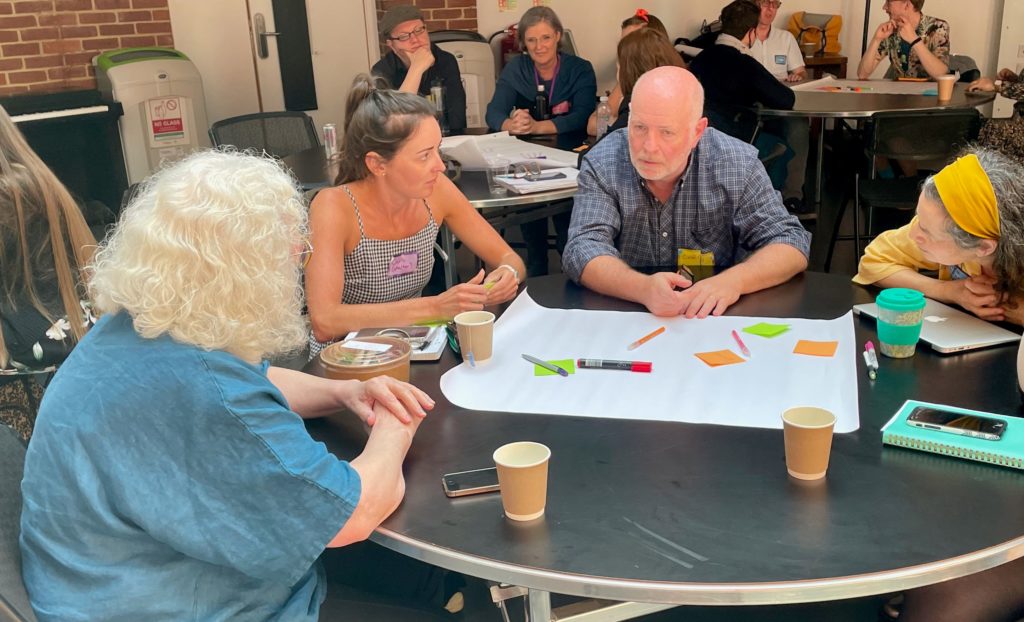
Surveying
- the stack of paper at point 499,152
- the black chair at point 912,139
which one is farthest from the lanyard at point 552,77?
the black chair at point 912,139

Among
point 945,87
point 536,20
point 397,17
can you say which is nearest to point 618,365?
point 397,17

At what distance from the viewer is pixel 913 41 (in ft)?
20.3

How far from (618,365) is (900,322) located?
0.53 m

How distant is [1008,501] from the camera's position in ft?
3.99

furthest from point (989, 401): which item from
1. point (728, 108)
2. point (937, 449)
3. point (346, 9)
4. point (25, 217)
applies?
point (346, 9)

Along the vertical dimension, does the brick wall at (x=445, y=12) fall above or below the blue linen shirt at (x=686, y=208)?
above

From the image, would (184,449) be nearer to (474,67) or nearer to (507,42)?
(474,67)

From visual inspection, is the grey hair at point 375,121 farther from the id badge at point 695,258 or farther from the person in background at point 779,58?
the person in background at point 779,58

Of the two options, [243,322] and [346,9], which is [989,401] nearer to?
[243,322]

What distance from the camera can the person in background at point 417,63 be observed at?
4.70m

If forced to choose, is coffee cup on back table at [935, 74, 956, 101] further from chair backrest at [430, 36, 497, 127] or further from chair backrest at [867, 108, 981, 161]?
chair backrest at [430, 36, 497, 127]

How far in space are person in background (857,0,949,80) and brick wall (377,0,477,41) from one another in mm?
2931

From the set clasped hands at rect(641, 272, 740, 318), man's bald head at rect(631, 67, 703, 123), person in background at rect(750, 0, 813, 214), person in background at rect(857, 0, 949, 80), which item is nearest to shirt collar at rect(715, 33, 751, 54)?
person in background at rect(750, 0, 813, 214)

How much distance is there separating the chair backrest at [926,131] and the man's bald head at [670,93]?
8.14 feet
